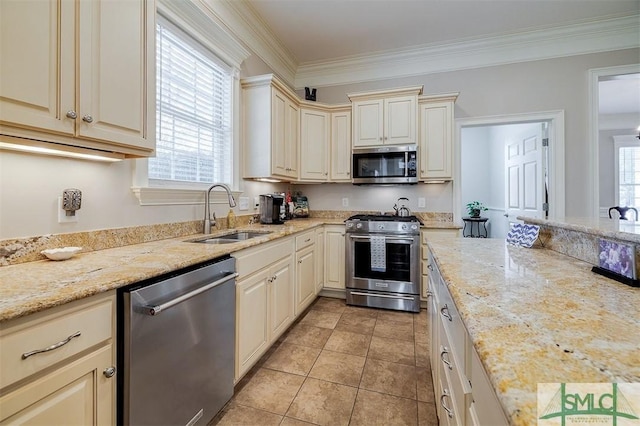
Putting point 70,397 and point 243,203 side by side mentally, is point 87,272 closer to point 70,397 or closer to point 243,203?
point 70,397

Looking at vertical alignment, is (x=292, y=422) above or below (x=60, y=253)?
below

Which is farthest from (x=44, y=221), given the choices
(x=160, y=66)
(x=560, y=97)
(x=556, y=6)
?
(x=560, y=97)

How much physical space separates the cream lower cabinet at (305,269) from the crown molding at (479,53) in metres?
2.26

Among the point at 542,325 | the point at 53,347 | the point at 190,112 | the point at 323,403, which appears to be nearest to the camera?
the point at 542,325

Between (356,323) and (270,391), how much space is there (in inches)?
Answer: 47.3

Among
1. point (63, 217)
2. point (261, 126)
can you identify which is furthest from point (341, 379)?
point (261, 126)

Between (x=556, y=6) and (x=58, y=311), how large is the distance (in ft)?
14.0

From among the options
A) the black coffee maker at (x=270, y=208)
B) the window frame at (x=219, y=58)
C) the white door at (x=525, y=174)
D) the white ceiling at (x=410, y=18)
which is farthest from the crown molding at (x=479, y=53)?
the black coffee maker at (x=270, y=208)

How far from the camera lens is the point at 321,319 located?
290 cm

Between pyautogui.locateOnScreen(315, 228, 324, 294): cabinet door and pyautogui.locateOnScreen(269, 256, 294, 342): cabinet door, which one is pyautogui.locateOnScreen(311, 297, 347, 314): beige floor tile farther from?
pyautogui.locateOnScreen(269, 256, 294, 342): cabinet door

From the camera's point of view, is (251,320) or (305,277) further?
(305,277)

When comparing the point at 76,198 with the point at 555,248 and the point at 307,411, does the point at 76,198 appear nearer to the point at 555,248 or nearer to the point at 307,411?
the point at 307,411

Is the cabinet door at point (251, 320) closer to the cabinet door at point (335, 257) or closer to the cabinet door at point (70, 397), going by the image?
the cabinet door at point (70, 397)

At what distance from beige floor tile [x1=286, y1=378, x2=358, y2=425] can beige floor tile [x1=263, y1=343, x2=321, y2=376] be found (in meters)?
0.15
